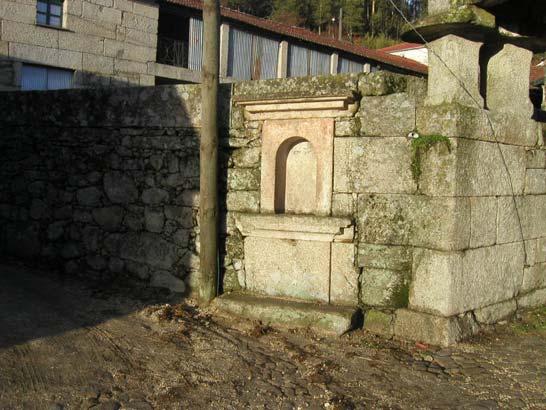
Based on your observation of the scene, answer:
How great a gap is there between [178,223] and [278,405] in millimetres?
2864

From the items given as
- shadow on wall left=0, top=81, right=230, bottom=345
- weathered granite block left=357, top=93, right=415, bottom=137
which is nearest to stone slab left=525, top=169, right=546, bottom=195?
weathered granite block left=357, top=93, right=415, bottom=137

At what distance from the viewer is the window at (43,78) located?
12.4 m

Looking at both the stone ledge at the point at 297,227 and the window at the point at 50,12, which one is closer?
the stone ledge at the point at 297,227

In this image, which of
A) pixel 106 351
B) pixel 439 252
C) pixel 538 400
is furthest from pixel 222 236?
Answer: pixel 538 400

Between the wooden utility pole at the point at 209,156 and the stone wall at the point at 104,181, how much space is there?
41 cm

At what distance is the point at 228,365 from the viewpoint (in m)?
4.23

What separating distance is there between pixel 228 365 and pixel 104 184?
10.3 ft

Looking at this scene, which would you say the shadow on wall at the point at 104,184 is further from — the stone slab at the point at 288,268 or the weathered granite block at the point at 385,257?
the weathered granite block at the point at 385,257

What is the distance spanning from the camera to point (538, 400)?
3768 mm

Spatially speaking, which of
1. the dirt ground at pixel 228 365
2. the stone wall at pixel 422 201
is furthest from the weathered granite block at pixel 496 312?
the dirt ground at pixel 228 365

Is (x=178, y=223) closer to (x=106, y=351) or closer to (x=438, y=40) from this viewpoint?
(x=106, y=351)

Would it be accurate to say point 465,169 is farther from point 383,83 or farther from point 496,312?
point 496,312

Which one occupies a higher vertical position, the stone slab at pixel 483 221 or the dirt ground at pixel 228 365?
the stone slab at pixel 483 221

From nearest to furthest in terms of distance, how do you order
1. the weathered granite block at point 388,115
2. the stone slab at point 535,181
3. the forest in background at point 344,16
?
the weathered granite block at point 388,115 → the stone slab at point 535,181 → the forest in background at point 344,16
